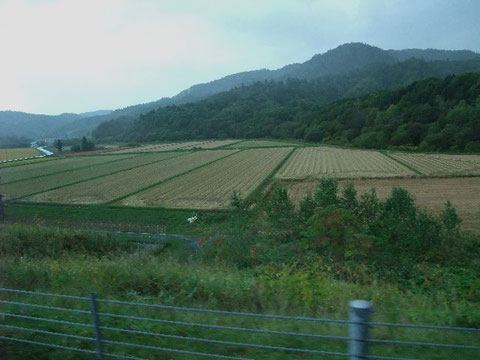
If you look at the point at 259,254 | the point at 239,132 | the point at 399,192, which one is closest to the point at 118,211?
the point at 259,254

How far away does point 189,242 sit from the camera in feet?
65.6

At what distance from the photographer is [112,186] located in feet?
120

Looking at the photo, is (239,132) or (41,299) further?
(239,132)

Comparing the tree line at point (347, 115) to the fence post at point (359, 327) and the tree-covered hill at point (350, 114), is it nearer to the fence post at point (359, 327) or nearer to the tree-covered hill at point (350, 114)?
the tree-covered hill at point (350, 114)

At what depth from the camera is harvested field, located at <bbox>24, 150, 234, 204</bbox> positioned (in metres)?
31.0

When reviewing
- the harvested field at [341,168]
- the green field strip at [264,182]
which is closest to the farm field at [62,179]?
the green field strip at [264,182]

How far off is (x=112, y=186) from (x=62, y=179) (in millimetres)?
7888

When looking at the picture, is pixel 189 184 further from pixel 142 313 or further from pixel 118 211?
pixel 142 313

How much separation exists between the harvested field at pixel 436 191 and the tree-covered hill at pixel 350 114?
3029 centimetres

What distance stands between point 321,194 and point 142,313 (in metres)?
16.1

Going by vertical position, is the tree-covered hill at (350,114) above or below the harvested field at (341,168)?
above

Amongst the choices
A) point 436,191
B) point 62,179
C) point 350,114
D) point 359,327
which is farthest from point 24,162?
point 350,114

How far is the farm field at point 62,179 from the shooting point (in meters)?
33.6

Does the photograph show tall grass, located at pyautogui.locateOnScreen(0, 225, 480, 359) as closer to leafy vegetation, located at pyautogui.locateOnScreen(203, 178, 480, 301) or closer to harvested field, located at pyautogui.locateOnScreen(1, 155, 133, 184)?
leafy vegetation, located at pyautogui.locateOnScreen(203, 178, 480, 301)
